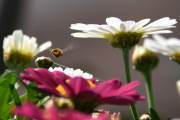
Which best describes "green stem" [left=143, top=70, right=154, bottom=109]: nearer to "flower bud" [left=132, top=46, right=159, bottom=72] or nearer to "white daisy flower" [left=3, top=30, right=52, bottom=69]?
"flower bud" [left=132, top=46, right=159, bottom=72]

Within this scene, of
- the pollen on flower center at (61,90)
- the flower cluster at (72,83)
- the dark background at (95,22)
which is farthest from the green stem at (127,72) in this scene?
the dark background at (95,22)

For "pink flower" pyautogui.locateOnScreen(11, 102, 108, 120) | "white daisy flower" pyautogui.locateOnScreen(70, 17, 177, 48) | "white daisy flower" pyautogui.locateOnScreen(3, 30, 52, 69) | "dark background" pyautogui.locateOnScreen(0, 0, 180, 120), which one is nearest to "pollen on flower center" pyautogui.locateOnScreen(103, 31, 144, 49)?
"white daisy flower" pyautogui.locateOnScreen(70, 17, 177, 48)

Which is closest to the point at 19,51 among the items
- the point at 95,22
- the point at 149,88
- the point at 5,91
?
the point at 5,91

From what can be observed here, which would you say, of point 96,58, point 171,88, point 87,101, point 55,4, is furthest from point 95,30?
point 55,4

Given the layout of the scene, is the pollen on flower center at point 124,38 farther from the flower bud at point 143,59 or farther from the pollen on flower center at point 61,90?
the pollen on flower center at point 61,90

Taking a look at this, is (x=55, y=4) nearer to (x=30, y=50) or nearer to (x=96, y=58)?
(x=96, y=58)
